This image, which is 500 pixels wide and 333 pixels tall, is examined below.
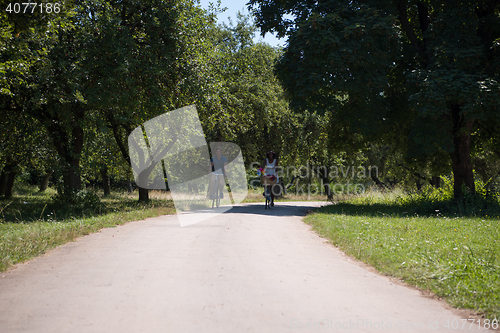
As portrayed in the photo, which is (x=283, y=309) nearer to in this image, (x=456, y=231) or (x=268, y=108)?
(x=456, y=231)

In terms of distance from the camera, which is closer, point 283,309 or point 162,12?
point 283,309

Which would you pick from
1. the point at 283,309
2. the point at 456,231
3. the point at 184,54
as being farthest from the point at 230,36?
the point at 283,309

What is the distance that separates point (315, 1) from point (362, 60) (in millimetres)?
4515

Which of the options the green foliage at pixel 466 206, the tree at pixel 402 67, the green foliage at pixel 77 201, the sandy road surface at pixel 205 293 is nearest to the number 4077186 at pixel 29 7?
the sandy road surface at pixel 205 293

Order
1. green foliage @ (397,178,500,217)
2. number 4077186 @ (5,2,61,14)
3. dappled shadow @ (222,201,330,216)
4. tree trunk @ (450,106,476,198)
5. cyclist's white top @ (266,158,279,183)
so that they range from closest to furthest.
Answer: number 4077186 @ (5,2,61,14), green foliage @ (397,178,500,217), dappled shadow @ (222,201,330,216), tree trunk @ (450,106,476,198), cyclist's white top @ (266,158,279,183)

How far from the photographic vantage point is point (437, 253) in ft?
21.2

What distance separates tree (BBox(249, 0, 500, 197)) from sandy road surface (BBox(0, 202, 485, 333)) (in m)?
9.38

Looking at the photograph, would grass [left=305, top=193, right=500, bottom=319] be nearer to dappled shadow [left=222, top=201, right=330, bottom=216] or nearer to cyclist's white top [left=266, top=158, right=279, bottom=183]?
dappled shadow [left=222, top=201, right=330, bottom=216]

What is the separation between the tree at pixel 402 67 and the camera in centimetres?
1377

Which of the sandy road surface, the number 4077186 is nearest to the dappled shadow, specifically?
the sandy road surface

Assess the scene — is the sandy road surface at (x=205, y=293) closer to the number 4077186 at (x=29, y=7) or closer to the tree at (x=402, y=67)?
the number 4077186 at (x=29, y=7)

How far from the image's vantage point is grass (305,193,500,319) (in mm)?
4758

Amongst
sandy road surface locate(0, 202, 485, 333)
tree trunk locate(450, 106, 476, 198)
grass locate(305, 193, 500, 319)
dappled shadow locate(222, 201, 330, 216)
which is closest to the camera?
sandy road surface locate(0, 202, 485, 333)

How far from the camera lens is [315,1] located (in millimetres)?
17703
